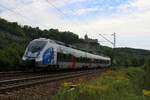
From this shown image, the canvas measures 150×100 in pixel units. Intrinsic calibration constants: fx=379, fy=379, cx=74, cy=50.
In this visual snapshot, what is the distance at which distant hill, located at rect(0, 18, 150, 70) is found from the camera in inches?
1388

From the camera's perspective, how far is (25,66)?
3014cm

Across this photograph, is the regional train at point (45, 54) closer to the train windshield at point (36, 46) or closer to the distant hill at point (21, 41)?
the train windshield at point (36, 46)

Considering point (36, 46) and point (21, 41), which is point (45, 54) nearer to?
point (36, 46)

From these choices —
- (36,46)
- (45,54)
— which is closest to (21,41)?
(36,46)

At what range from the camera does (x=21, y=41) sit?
53375 mm

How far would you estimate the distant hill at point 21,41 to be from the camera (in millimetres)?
35250

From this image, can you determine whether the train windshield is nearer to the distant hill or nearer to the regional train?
the regional train

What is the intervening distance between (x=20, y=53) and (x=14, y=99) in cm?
2692

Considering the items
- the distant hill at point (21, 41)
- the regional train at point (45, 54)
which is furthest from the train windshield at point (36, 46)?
the distant hill at point (21, 41)

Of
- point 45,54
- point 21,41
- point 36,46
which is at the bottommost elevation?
point 45,54

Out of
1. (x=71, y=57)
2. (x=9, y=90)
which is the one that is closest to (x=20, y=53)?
(x=71, y=57)

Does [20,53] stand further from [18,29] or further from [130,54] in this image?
[130,54]

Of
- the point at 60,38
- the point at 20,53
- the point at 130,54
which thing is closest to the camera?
the point at 20,53

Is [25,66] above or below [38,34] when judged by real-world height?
below
